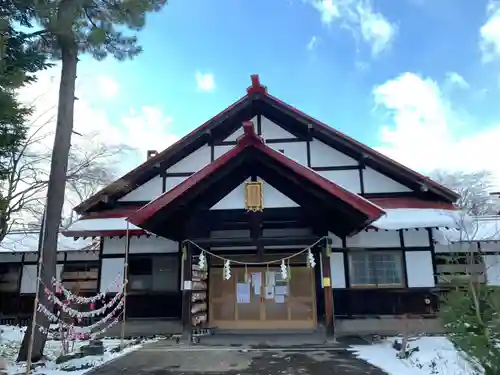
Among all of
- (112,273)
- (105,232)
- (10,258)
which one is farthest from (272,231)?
(10,258)

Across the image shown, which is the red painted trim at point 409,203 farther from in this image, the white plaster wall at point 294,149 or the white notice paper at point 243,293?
the white notice paper at point 243,293

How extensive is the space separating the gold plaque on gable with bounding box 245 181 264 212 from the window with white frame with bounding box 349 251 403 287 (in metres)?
3.77

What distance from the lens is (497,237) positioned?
14.6 m

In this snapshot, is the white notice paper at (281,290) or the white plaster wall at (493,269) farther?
the white plaster wall at (493,269)

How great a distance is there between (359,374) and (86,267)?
13.2 metres

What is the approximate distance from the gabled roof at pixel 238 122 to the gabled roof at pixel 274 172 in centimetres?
309

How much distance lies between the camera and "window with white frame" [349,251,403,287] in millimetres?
11547

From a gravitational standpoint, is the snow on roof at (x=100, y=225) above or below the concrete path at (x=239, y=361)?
above

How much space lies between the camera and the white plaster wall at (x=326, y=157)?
12.6 metres

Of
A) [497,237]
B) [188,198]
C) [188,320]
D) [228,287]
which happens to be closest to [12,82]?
[188,198]

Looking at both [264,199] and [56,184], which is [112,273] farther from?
[264,199]

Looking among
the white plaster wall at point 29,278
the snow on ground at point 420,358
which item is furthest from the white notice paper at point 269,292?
the white plaster wall at point 29,278

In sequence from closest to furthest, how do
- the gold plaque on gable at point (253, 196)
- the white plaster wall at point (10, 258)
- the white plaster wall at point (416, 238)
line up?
the gold plaque on gable at point (253, 196) → the white plaster wall at point (416, 238) → the white plaster wall at point (10, 258)

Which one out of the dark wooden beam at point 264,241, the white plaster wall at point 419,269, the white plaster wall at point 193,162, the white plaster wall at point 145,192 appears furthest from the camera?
the white plaster wall at point 193,162
